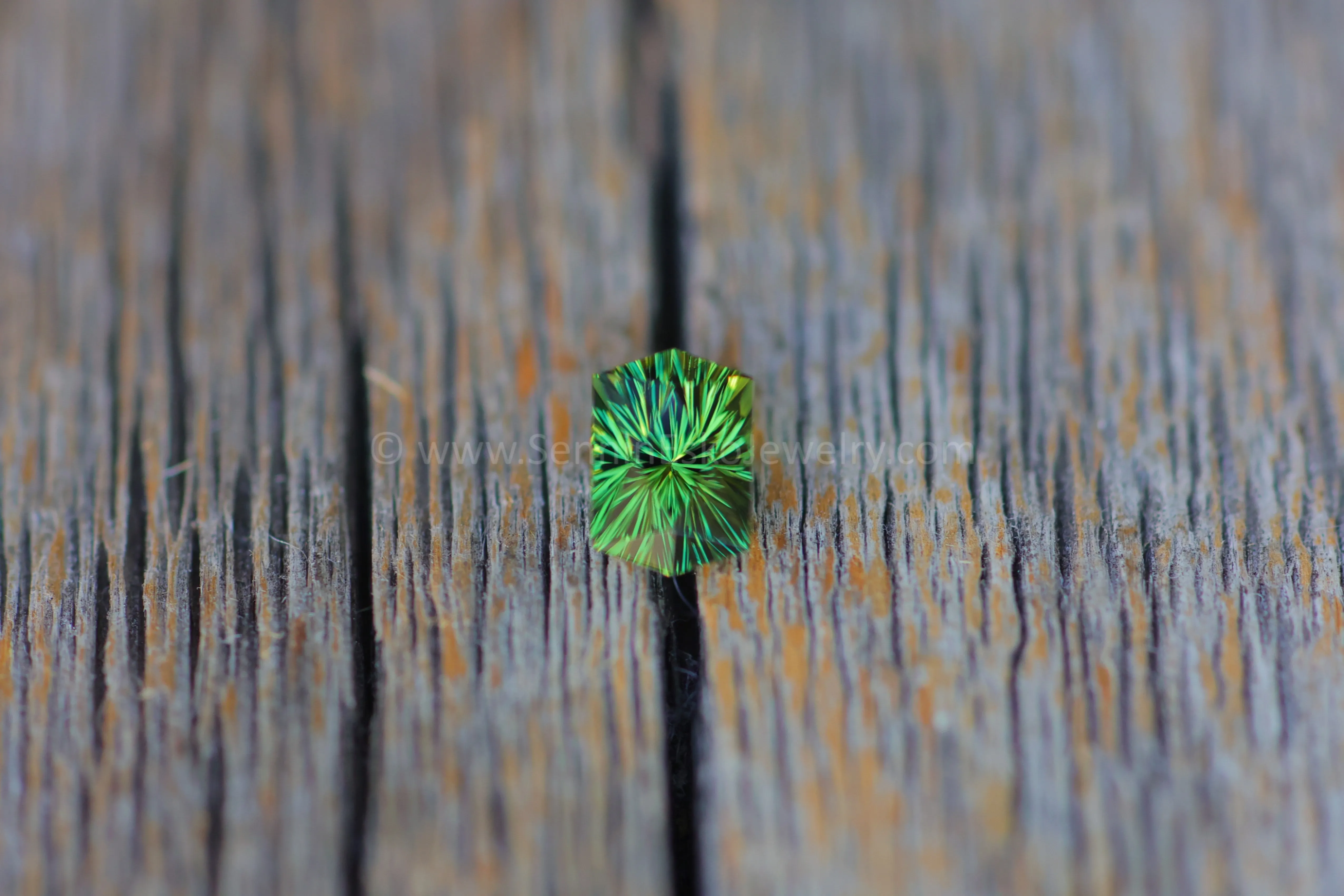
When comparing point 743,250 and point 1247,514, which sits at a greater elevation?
point 743,250

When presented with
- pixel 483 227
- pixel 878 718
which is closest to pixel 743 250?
pixel 483 227

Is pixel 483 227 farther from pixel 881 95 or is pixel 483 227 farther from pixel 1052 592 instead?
pixel 1052 592

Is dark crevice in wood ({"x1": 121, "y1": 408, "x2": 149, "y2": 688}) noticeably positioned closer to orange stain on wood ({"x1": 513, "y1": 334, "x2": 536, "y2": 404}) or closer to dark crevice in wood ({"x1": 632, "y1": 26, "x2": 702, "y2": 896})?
orange stain on wood ({"x1": 513, "y1": 334, "x2": 536, "y2": 404})

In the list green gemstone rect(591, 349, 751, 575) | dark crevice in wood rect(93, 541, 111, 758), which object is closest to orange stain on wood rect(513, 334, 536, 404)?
green gemstone rect(591, 349, 751, 575)

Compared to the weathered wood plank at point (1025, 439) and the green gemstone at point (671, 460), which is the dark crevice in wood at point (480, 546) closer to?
the green gemstone at point (671, 460)

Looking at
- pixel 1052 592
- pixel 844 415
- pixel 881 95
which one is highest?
pixel 881 95

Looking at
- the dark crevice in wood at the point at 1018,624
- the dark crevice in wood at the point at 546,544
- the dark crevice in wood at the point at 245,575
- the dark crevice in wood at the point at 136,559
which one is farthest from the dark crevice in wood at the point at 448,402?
the dark crevice in wood at the point at 1018,624
